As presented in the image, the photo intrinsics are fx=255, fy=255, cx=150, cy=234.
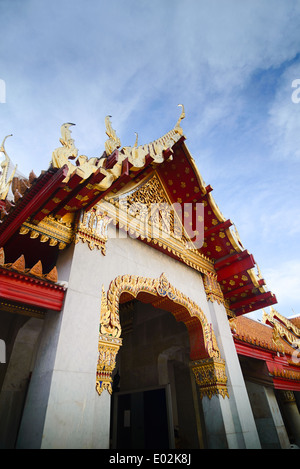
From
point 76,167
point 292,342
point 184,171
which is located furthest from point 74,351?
point 292,342

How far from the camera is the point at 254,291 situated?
20.7ft

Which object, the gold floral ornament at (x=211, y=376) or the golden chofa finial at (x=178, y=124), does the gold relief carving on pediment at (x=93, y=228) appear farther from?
the gold floral ornament at (x=211, y=376)

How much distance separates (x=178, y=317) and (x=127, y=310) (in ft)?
7.88

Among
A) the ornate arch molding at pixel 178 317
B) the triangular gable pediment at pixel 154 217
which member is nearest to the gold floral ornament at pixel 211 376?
the ornate arch molding at pixel 178 317

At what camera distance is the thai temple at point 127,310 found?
2.77 m

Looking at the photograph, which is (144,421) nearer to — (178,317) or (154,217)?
(178,317)

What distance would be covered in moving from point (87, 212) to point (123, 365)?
4508mm

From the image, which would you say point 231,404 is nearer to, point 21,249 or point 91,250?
point 91,250

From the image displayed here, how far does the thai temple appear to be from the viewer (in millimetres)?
2771

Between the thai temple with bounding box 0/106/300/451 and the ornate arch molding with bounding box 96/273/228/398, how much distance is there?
2 cm

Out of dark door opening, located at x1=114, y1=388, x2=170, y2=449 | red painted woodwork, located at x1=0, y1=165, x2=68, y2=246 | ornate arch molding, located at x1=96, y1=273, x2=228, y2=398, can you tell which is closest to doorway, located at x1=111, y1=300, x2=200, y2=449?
dark door opening, located at x1=114, y1=388, x2=170, y2=449

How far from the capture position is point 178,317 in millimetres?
4996

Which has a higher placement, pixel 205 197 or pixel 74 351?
pixel 205 197

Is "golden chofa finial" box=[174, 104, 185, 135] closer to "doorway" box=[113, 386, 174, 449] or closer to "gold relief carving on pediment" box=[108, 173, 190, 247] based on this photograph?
"gold relief carving on pediment" box=[108, 173, 190, 247]
